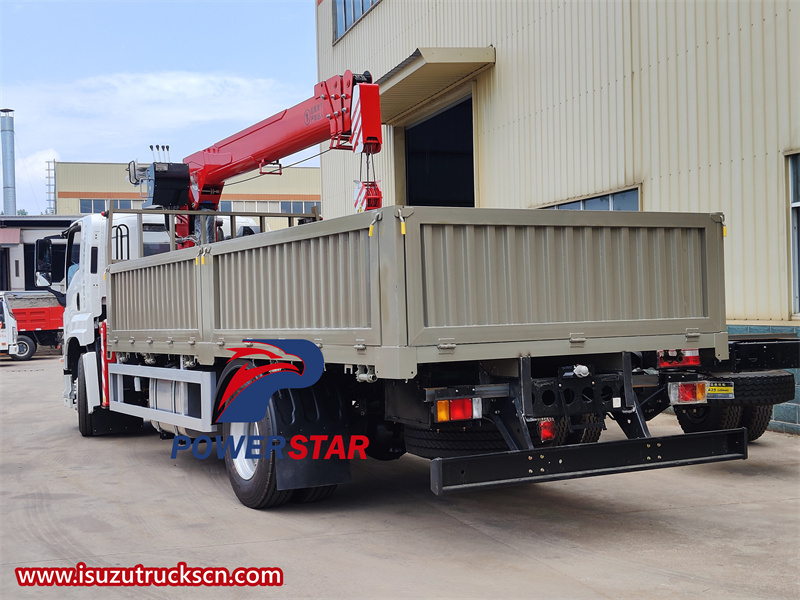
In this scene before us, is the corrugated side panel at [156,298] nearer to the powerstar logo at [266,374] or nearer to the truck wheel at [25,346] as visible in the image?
the powerstar logo at [266,374]

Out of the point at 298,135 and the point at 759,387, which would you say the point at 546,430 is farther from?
the point at 298,135

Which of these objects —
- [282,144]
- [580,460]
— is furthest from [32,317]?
[580,460]

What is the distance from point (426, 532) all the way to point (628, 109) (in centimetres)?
827

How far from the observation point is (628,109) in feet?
40.1

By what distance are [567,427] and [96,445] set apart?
6.81m

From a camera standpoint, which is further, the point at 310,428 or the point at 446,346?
the point at 310,428

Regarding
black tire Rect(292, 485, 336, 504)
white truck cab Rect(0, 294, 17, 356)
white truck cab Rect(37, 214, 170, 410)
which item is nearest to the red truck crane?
white truck cab Rect(37, 214, 170, 410)

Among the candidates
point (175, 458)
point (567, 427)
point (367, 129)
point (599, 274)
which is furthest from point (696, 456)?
point (175, 458)

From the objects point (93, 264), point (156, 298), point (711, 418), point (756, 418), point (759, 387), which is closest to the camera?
point (759, 387)

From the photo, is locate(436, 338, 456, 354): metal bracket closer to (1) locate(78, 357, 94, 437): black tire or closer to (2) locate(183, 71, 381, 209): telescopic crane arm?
(2) locate(183, 71, 381, 209): telescopic crane arm

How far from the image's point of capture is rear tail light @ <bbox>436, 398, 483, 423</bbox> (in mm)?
5379

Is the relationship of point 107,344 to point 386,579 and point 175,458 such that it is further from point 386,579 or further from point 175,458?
point 386,579

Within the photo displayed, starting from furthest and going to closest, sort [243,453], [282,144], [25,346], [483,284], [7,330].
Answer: [25,346] → [7,330] → [282,144] → [243,453] → [483,284]

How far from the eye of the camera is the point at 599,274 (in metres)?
5.91
